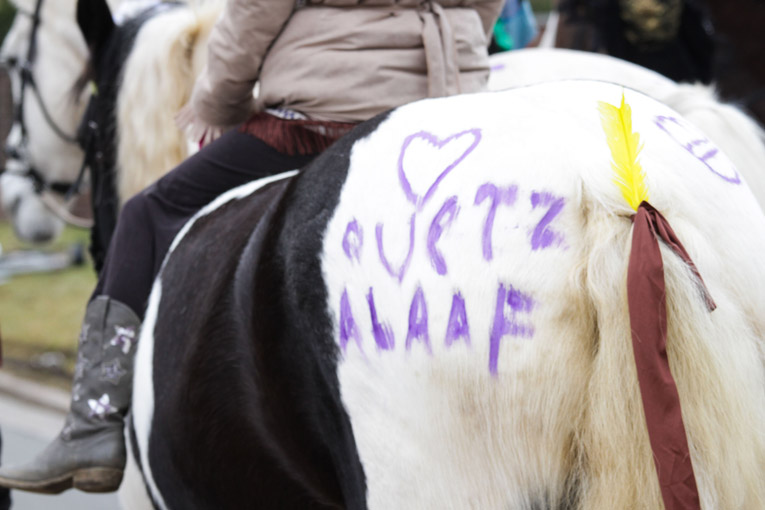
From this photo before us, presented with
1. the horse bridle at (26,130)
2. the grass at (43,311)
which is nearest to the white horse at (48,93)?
the horse bridle at (26,130)

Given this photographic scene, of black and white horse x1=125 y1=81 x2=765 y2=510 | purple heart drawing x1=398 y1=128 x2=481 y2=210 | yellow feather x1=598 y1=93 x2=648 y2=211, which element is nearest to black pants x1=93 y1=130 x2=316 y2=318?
black and white horse x1=125 y1=81 x2=765 y2=510

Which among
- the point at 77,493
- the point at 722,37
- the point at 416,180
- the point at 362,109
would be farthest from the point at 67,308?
the point at 416,180

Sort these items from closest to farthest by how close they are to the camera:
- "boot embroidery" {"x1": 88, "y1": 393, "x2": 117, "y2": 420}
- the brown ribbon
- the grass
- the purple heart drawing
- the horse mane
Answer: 1. the brown ribbon
2. the purple heart drawing
3. "boot embroidery" {"x1": 88, "y1": 393, "x2": 117, "y2": 420}
4. the horse mane
5. the grass

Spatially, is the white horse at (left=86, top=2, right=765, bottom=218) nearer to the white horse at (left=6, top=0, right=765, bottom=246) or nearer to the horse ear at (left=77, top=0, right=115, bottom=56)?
the white horse at (left=6, top=0, right=765, bottom=246)

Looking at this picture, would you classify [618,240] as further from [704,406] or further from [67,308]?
[67,308]

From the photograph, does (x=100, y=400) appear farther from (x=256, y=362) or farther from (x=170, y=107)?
(x=170, y=107)

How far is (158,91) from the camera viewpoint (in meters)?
3.08

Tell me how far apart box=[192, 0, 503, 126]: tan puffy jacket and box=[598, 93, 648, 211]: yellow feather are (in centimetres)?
66

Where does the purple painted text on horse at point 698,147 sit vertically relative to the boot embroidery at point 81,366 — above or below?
above

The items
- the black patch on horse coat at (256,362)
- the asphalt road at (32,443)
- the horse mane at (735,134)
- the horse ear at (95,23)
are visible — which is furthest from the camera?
the asphalt road at (32,443)

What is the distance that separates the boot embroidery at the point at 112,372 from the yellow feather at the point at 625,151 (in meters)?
1.32

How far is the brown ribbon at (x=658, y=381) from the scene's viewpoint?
1167 millimetres

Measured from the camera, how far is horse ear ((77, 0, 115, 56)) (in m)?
3.25

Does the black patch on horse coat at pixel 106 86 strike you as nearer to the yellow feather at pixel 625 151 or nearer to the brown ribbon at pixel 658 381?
the yellow feather at pixel 625 151
